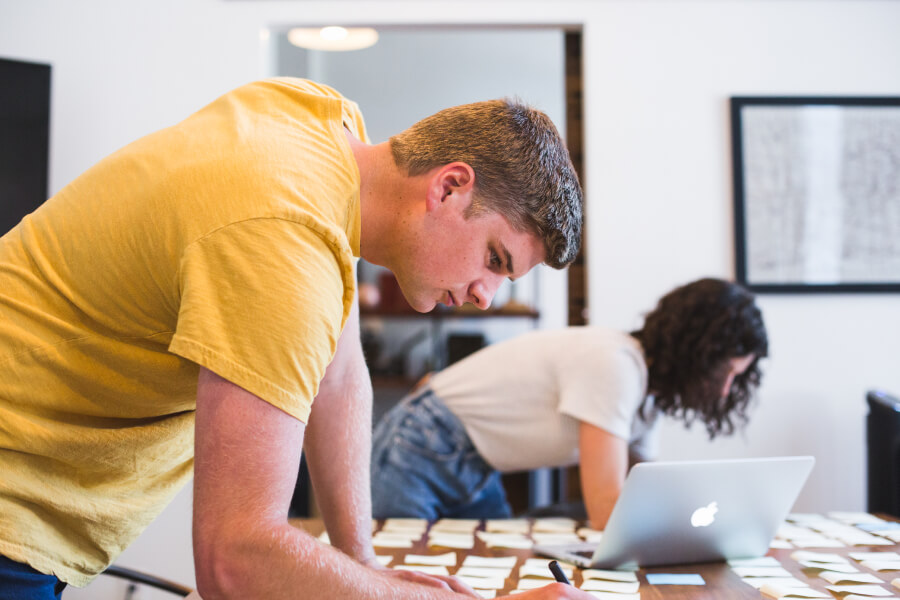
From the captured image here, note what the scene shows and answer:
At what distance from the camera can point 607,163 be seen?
2.89 meters

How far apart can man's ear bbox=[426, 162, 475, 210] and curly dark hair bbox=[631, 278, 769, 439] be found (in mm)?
1008

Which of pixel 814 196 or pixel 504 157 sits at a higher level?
pixel 814 196

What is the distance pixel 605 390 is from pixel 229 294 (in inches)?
43.9

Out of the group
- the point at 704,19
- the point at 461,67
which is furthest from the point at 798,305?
the point at 461,67

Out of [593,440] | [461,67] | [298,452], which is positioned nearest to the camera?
Answer: [298,452]

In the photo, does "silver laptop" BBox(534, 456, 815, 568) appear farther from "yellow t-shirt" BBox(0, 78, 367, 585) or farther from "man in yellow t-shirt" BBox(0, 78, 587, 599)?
"yellow t-shirt" BBox(0, 78, 367, 585)

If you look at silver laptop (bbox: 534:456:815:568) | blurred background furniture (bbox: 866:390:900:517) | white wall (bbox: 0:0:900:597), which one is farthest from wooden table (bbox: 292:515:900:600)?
white wall (bbox: 0:0:900:597)

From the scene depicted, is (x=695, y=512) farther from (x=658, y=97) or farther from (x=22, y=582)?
(x=658, y=97)

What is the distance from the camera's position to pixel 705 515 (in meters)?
1.30

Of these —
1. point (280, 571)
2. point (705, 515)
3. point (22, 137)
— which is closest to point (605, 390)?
point (705, 515)

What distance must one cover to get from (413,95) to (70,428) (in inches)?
183

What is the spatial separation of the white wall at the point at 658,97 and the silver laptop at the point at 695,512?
150 cm

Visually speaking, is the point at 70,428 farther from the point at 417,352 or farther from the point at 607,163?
the point at 417,352

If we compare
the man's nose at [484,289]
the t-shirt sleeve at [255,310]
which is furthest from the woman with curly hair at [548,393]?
the t-shirt sleeve at [255,310]
